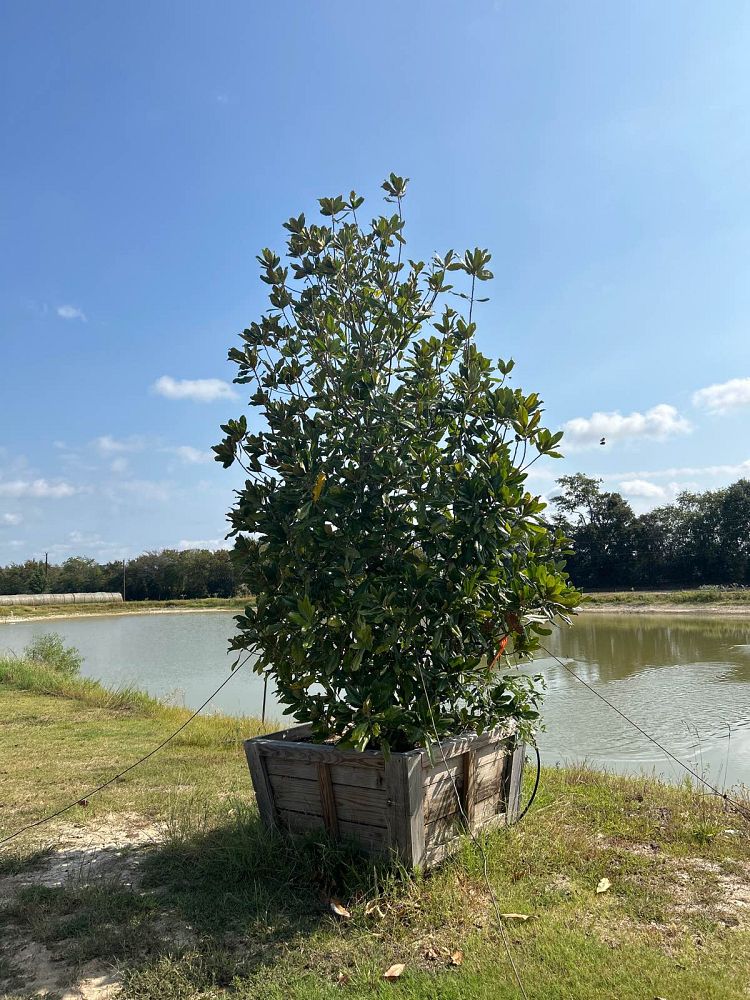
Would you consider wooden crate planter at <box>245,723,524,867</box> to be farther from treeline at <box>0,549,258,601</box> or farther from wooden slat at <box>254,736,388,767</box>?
treeline at <box>0,549,258,601</box>

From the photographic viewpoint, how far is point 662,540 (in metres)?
52.8

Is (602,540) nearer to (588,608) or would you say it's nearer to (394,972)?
(588,608)

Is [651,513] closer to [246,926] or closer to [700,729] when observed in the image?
[700,729]

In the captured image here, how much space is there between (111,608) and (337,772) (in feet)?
197

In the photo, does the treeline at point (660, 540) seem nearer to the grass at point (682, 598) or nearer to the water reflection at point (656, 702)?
the grass at point (682, 598)

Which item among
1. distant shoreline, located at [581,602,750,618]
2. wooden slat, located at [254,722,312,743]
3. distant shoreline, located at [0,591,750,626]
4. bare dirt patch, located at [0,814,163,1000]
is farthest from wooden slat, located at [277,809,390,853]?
distant shoreline, located at [581,602,750,618]

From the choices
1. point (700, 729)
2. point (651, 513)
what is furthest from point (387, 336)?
point (651, 513)

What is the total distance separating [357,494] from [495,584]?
872 mm

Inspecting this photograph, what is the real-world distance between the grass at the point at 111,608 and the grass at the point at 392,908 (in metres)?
48.4

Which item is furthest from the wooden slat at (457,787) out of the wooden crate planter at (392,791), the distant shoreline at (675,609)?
the distant shoreline at (675,609)

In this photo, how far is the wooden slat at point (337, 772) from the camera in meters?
3.44

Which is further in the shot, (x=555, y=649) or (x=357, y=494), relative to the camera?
(x=555, y=649)

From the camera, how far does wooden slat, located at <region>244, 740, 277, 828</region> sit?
3.84 meters

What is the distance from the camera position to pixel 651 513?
5406 centimetres
